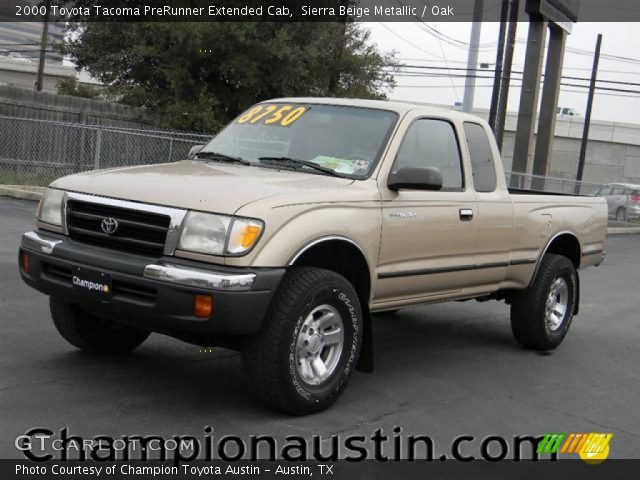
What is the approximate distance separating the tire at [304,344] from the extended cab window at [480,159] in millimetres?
2006

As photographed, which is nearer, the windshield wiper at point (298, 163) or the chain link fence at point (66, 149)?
the windshield wiper at point (298, 163)

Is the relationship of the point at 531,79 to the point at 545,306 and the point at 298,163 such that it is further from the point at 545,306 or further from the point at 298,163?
the point at 298,163

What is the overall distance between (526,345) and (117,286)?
13.5ft

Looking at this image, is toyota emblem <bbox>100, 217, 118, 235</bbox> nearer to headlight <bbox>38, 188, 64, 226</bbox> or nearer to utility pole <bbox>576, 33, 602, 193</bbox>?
headlight <bbox>38, 188, 64, 226</bbox>

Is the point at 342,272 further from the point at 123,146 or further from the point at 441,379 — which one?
the point at 123,146

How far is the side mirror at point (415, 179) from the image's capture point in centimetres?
575

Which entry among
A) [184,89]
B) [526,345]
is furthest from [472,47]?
[526,345]

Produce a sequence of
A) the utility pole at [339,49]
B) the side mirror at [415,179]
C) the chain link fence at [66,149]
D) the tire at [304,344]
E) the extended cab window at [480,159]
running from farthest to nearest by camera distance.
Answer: the utility pole at [339,49]
the chain link fence at [66,149]
the extended cab window at [480,159]
the side mirror at [415,179]
the tire at [304,344]

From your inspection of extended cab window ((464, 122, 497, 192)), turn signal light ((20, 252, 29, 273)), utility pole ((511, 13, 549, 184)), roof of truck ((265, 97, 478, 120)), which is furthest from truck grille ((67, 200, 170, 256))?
utility pole ((511, 13, 549, 184))

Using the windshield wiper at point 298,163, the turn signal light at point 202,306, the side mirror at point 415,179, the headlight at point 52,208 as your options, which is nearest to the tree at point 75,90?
the windshield wiper at point 298,163

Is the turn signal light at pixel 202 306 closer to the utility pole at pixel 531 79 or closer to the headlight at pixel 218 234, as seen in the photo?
the headlight at pixel 218 234

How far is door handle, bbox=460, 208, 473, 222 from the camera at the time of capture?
6.49 m

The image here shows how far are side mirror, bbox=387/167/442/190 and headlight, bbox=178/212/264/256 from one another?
50.7 inches

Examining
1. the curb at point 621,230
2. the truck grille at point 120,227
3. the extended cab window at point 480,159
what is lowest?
the curb at point 621,230
